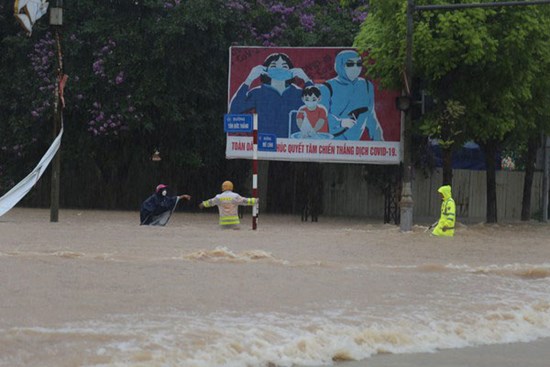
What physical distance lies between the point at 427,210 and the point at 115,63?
12.4m

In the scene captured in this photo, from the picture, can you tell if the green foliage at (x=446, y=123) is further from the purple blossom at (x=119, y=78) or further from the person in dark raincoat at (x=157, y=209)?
the purple blossom at (x=119, y=78)

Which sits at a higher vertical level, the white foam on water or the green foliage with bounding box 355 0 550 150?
the green foliage with bounding box 355 0 550 150

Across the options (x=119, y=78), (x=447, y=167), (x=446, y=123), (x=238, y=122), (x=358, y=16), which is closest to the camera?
(x=238, y=122)

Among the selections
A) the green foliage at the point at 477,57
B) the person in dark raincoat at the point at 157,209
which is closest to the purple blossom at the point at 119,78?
the green foliage at the point at 477,57

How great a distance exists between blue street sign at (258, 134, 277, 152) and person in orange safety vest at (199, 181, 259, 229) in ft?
17.4

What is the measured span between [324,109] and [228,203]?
365 inches

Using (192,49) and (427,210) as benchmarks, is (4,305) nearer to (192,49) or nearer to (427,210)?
(192,49)

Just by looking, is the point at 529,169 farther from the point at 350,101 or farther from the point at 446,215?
the point at 446,215

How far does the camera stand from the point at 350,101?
108 ft

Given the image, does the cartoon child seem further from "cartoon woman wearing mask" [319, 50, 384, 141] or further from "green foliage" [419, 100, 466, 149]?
"green foliage" [419, 100, 466, 149]

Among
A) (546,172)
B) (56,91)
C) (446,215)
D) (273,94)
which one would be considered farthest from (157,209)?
(546,172)

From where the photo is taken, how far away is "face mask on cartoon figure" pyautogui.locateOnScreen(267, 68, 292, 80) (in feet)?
109

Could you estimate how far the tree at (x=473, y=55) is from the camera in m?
29.7

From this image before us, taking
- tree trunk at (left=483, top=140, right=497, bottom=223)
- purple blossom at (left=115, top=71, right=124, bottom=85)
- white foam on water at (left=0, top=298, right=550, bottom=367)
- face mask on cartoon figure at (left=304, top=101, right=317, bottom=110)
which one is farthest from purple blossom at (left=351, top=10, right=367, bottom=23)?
white foam on water at (left=0, top=298, right=550, bottom=367)
